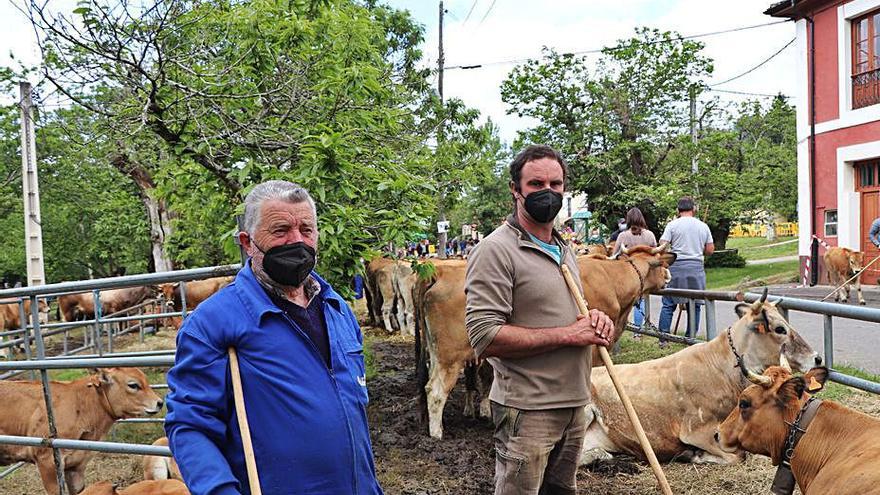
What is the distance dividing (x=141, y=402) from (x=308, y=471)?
4348 millimetres

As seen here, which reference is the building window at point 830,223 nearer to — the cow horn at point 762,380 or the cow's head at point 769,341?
the cow's head at point 769,341

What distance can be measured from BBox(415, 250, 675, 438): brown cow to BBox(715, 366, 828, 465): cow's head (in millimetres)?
2878

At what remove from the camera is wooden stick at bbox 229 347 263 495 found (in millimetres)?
1989

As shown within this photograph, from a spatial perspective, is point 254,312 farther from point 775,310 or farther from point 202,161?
point 202,161

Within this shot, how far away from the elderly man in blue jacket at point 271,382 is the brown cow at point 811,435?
2432mm

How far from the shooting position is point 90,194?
2236 centimetres

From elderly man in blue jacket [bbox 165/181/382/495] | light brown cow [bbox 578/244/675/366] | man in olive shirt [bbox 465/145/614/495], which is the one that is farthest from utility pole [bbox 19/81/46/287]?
elderly man in blue jacket [bbox 165/181/382/495]

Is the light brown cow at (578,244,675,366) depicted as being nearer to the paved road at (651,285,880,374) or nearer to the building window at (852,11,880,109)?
the paved road at (651,285,880,374)

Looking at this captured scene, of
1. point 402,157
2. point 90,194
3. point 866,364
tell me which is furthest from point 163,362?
point 90,194

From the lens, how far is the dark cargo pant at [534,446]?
2.96 m

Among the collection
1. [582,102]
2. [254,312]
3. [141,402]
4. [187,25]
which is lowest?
[141,402]

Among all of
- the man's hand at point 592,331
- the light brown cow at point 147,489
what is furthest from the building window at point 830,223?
the light brown cow at point 147,489

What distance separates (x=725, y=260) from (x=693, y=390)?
71.2 feet

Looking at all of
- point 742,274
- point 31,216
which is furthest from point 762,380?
point 742,274
